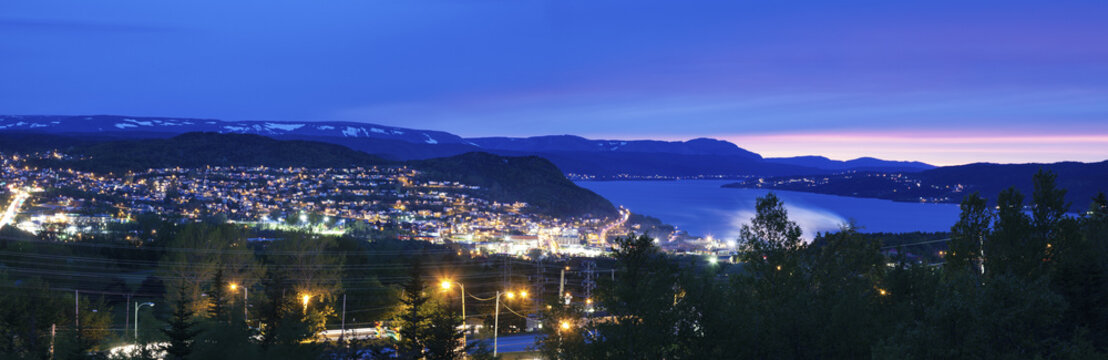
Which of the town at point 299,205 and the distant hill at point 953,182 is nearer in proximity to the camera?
the town at point 299,205

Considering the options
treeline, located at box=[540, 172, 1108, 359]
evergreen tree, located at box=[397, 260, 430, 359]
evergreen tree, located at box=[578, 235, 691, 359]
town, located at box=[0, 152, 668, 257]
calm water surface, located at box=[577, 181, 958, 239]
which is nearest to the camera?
treeline, located at box=[540, 172, 1108, 359]

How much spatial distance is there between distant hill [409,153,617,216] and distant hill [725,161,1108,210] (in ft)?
138

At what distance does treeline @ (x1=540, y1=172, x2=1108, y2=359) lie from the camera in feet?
24.8

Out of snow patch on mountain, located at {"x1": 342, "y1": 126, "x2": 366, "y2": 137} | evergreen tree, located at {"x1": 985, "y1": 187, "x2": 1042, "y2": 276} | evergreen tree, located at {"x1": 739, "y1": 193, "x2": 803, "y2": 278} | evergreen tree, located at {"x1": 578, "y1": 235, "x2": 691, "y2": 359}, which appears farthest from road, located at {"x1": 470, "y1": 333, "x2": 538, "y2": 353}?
snow patch on mountain, located at {"x1": 342, "y1": 126, "x2": 366, "y2": 137}

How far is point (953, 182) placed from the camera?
117750 mm

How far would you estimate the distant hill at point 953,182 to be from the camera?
71250 mm

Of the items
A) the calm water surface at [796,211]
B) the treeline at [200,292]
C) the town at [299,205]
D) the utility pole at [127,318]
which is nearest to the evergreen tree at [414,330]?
the treeline at [200,292]

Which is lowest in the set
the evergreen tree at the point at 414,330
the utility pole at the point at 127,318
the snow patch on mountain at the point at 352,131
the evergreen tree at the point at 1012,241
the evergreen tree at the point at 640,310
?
the utility pole at the point at 127,318

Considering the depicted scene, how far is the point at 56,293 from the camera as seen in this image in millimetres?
26125

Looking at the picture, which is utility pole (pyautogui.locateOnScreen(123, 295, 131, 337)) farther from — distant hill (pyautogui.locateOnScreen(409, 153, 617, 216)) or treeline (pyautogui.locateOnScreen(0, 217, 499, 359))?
distant hill (pyautogui.locateOnScreen(409, 153, 617, 216))

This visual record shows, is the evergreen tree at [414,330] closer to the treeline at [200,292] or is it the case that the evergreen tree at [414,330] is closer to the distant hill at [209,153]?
the treeline at [200,292]

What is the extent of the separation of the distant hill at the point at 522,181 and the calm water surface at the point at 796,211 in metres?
15.3

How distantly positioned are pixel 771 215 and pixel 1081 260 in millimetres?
5906

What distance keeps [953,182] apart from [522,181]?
81965mm
